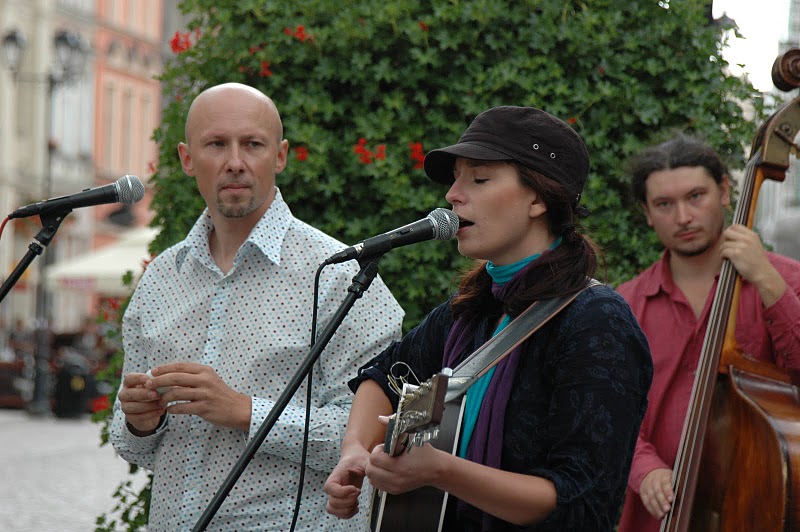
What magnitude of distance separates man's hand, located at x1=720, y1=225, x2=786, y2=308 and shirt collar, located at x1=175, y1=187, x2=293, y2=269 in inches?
49.8

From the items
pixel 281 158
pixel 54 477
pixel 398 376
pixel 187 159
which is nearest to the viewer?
pixel 398 376

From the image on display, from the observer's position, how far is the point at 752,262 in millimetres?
3359

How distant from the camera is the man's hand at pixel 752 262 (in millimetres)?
3355

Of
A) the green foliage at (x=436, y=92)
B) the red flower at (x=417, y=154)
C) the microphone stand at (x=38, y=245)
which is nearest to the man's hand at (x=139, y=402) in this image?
the microphone stand at (x=38, y=245)

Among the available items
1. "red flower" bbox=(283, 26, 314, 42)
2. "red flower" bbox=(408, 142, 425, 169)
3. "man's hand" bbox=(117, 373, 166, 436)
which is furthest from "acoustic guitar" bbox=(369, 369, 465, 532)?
"red flower" bbox=(283, 26, 314, 42)

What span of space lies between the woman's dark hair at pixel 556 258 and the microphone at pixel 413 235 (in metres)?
0.19

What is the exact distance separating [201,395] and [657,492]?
1.27 meters

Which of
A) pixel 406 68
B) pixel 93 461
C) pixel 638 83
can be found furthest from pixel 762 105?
pixel 93 461

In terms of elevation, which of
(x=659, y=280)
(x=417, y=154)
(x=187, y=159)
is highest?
(x=417, y=154)

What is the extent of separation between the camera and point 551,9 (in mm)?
4797

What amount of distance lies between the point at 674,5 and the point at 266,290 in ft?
7.13

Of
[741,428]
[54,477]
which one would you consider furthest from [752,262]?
[54,477]

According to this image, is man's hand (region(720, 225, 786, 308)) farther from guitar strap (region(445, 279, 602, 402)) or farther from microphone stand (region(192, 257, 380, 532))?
microphone stand (region(192, 257, 380, 532))

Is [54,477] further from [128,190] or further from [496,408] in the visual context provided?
[496,408]
